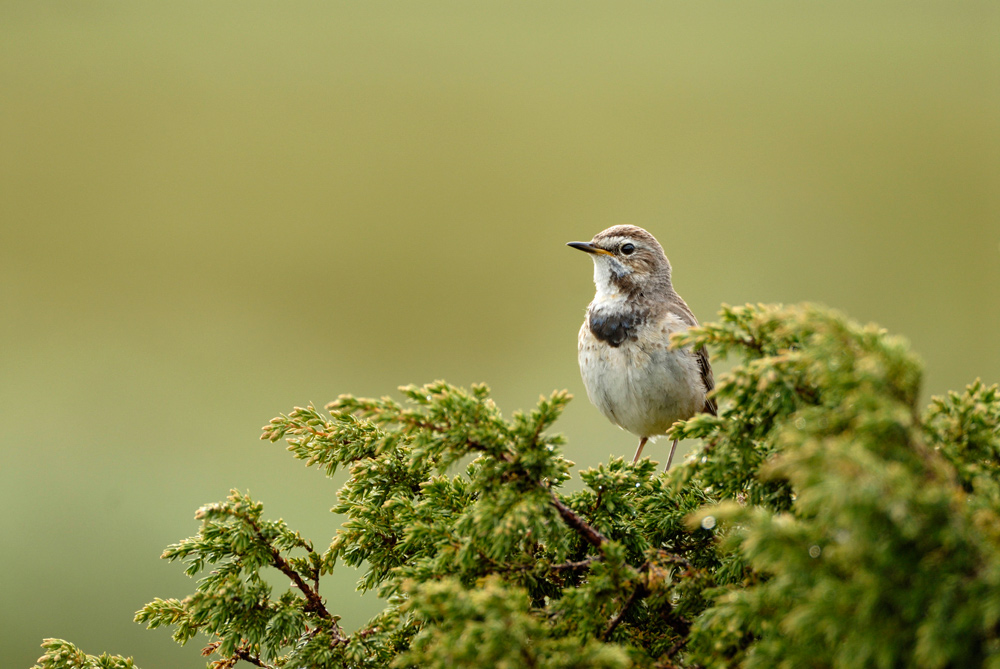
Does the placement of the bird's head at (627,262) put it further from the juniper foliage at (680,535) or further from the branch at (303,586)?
the branch at (303,586)

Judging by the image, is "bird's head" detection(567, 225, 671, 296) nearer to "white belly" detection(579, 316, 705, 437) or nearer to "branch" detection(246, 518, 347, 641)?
"white belly" detection(579, 316, 705, 437)

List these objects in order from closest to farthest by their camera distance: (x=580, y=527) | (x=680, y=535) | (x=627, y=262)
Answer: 1. (x=580, y=527)
2. (x=680, y=535)
3. (x=627, y=262)

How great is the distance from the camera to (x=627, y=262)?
518 centimetres

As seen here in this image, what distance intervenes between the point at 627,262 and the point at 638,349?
0.71 meters

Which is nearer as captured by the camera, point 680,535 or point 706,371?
point 680,535

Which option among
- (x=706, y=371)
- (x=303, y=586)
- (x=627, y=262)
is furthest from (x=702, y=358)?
(x=303, y=586)

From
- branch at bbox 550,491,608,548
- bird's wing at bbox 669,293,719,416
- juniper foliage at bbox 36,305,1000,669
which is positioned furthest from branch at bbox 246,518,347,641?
bird's wing at bbox 669,293,719,416

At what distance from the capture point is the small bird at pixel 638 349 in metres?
4.71

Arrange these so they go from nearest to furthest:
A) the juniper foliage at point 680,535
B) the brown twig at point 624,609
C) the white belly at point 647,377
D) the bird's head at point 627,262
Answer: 1. the juniper foliage at point 680,535
2. the brown twig at point 624,609
3. the white belly at point 647,377
4. the bird's head at point 627,262

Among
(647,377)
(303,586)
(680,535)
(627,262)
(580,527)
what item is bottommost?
(303,586)

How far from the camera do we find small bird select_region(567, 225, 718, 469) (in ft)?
15.4

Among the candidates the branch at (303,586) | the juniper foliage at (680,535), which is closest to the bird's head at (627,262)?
the juniper foliage at (680,535)

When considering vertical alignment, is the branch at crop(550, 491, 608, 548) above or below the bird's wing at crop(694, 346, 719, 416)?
below

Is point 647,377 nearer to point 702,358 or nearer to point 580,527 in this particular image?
point 702,358
